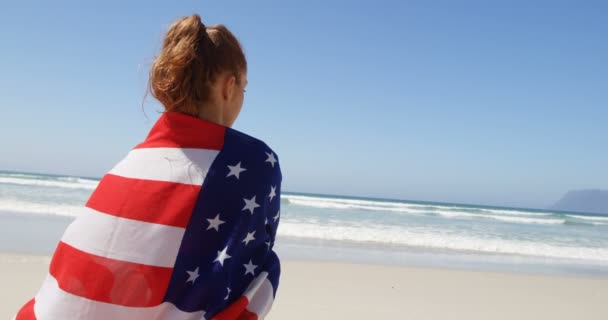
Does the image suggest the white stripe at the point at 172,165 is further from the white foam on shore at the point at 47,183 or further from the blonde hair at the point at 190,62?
the white foam on shore at the point at 47,183

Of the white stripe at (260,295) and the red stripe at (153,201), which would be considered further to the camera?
the white stripe at (260,295)

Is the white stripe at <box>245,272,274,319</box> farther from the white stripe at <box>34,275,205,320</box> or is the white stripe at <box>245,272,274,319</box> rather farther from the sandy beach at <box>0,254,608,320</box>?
the sandy beach at <box>0,254,608,320</box>

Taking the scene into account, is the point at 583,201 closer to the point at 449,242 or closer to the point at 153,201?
the point at 449,242

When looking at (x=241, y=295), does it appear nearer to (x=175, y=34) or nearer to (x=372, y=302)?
(x=175, y=34)

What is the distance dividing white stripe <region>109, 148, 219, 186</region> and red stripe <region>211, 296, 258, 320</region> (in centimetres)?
31

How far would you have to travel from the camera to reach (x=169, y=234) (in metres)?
1.12

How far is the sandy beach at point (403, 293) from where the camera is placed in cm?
438

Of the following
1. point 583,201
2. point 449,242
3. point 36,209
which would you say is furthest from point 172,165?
point 583,201

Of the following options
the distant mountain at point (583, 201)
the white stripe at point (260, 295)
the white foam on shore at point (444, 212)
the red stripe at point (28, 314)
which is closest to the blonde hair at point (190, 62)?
the white stripe at point (260, 295)

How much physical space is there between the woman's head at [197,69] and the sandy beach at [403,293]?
3.24 meters

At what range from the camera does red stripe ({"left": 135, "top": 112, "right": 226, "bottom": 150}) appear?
1.17m

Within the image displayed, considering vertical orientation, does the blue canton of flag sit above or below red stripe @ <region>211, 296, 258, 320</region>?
above

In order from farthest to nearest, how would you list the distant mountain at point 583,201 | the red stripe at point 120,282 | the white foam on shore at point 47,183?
the distant mountain at point 583,201
the white foam on shore at point 47,183
the red stripe at point 120,282

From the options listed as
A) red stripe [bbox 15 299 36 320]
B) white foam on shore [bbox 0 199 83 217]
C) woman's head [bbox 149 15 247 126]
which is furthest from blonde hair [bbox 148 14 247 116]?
white foam on shore [bbox 0 199 83 217]
